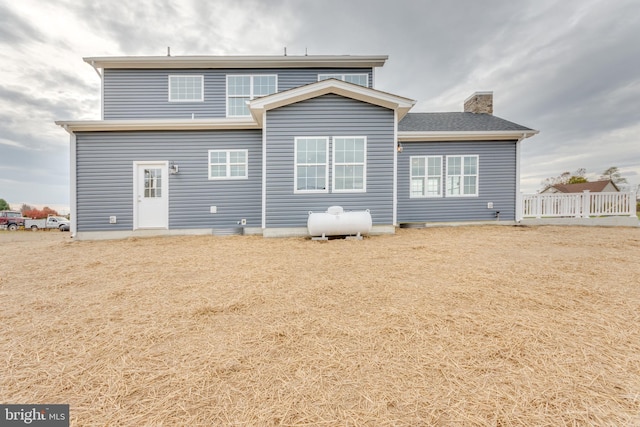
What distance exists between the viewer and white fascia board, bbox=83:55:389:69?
9.97m

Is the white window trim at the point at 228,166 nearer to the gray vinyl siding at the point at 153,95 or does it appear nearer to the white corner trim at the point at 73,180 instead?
the gray vinyl siding at the point at 153,95

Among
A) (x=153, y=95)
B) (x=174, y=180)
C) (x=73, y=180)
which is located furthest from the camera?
(x=153, y=95)

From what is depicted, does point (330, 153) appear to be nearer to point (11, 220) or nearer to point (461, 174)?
point (461, 174)

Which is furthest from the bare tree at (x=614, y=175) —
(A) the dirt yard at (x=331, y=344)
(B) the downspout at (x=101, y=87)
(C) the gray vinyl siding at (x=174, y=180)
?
(B) the downspout at (x=101, y=87)

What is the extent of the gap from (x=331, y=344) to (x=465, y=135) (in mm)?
10256

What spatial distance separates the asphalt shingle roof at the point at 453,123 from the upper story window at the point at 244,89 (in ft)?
19.3

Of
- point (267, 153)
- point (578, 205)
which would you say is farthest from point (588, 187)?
point (267, 153)

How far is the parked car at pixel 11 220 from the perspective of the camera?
59.6 ft

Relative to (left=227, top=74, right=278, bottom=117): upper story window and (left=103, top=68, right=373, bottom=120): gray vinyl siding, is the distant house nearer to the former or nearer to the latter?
(left=227, top=74, right=278, bottom=117): upper story window

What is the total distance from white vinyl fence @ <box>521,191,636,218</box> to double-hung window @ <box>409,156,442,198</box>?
3496 millimetres

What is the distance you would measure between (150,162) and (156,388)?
8749mm

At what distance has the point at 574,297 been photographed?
2.95 metres

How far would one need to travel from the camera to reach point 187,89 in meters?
10.5

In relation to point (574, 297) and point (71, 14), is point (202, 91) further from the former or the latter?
point (574, 297)
